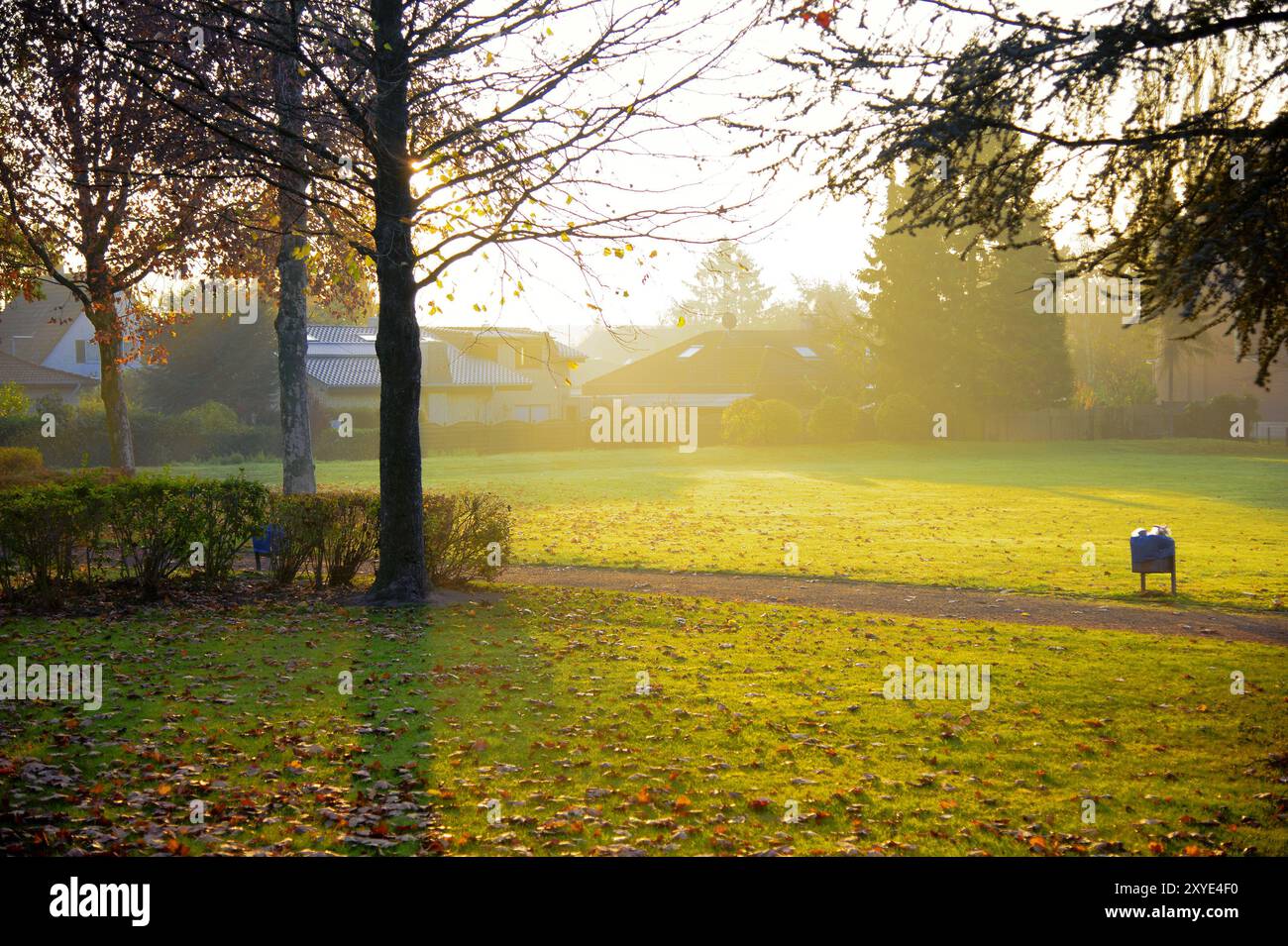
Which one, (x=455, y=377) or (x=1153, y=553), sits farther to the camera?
(x=455, y=377)

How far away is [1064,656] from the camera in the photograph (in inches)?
428

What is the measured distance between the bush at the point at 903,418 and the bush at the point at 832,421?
159cm

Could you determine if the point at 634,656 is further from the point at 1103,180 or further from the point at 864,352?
the point at 864,352

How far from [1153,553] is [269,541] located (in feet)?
39.8

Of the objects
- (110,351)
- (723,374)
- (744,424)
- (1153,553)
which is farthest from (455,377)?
(1153,553)

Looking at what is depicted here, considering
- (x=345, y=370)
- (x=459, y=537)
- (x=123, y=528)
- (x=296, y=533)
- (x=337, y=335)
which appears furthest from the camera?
(x=337, y=335)

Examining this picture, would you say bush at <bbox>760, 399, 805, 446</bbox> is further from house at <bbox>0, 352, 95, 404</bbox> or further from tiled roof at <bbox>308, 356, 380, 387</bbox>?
house at <bbox>0, 352, 95, 404</bbox>

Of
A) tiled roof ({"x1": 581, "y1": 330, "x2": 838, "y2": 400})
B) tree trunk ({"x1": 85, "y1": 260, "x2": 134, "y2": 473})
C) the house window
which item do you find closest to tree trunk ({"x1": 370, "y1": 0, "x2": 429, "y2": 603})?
tree trunk ({"x1": 85, "y1": 260, "x2": 134, "y2": 473})

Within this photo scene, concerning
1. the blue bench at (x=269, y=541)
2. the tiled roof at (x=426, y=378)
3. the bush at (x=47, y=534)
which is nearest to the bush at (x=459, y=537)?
the blue bench at (x=269, y=541)

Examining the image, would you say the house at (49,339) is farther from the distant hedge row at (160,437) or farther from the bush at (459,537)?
the bush at (459,537)

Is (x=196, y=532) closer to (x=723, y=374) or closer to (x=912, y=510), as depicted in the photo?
(x=912, y=510)

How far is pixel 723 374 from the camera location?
73.1 meters

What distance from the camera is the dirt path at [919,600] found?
42.3 feet

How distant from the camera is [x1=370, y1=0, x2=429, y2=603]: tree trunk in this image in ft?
42.5
